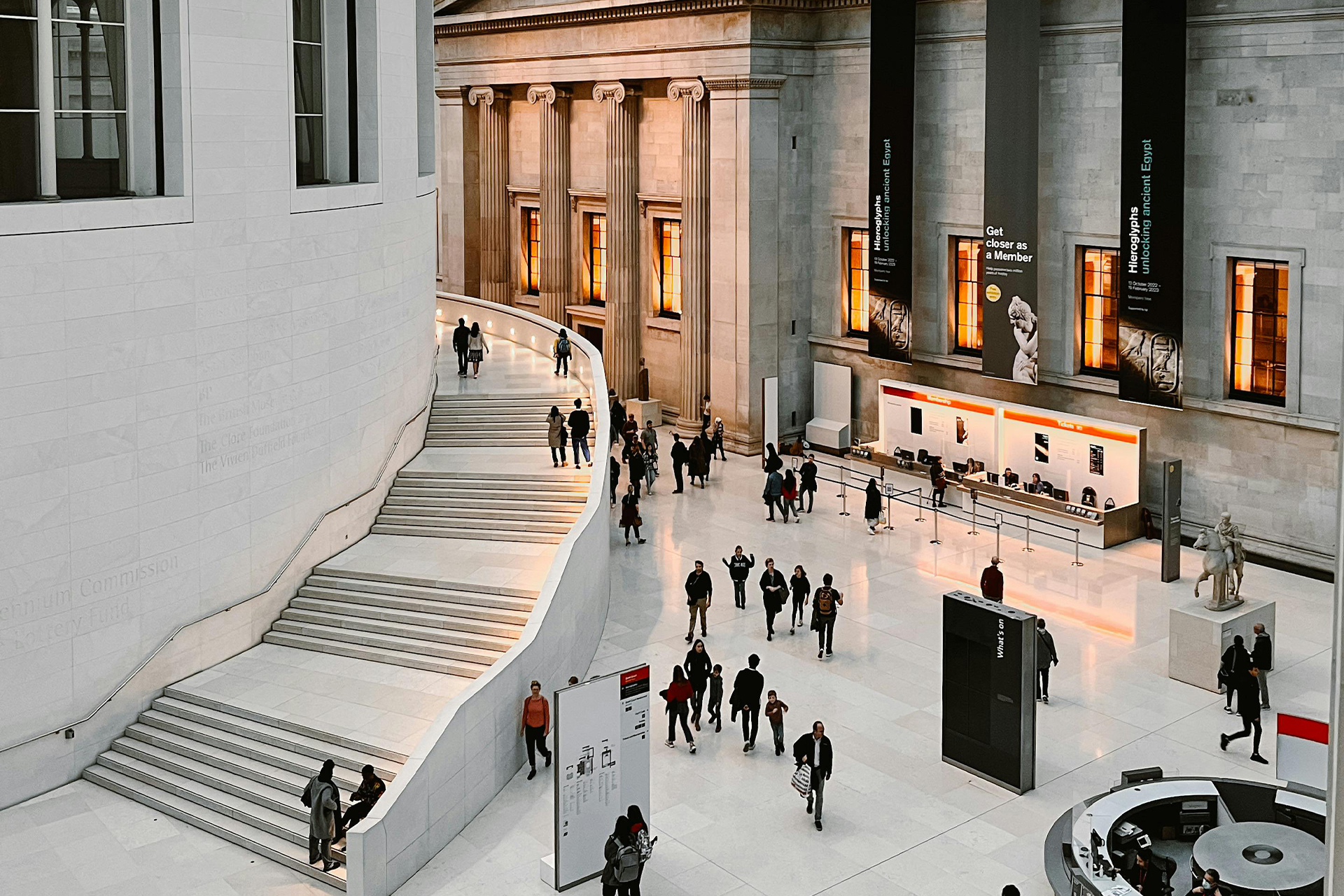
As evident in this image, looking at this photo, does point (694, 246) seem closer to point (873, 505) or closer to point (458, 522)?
point (873, 505)

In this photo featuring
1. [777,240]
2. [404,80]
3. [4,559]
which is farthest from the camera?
[777,240]

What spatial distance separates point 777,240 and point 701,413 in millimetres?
4507

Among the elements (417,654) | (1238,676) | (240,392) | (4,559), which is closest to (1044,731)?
(1238,676)

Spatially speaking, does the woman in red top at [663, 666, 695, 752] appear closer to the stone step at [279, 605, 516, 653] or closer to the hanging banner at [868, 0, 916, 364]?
the stone step at [279, 605, 516, 653]

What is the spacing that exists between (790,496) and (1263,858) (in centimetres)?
1382

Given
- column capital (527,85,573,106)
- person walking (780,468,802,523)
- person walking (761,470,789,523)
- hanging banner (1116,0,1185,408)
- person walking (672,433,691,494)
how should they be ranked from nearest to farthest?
1. hanging banner (1116,0,1185,408)
2. person walking (780,468,802,523)
3. person walking (761,470,789,523)
4. person walking (672,433,691,494)
5. column capital (527,85,573,106)

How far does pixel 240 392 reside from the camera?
18.1 m

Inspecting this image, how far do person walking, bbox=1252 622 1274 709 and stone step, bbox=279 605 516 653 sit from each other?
9286mm

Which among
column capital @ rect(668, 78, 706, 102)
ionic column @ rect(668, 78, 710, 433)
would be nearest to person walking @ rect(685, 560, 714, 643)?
ionic column @ rect(668, 78, 710, 433)

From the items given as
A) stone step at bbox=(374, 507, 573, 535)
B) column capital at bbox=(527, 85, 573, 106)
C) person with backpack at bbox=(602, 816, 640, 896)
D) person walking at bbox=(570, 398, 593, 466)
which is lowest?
person with backpack at bbox=(602, 816, 640, 896)

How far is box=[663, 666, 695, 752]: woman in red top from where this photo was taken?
16516 mm

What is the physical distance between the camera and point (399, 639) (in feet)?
59.4

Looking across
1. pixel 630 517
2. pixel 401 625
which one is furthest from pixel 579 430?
pixel 401 625

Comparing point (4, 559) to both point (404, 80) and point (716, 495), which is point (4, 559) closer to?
point (404, 80)
